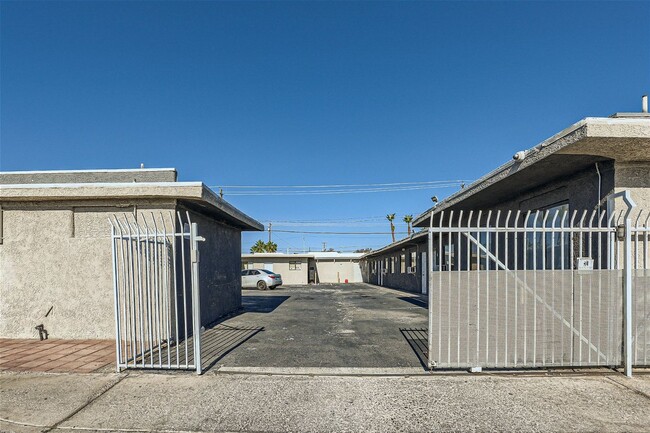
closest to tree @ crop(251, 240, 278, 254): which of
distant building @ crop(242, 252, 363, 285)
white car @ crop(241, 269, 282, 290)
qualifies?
distant building @ crop(242, 252, 363, 285)

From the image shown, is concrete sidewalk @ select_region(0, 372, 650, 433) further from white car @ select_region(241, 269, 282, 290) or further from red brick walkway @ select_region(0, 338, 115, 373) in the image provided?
white car @ select_region(241, 269, 282, 290)

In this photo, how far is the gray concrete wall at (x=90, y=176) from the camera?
28.1 ft

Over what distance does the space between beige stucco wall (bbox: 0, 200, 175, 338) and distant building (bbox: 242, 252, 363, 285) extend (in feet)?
75.6

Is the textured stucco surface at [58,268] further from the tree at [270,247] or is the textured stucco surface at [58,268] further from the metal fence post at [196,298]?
the tree at [270,247]

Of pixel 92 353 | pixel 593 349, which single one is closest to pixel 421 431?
pixel 593 349

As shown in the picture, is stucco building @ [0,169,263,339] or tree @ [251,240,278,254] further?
tree @ [251,240,278,254]

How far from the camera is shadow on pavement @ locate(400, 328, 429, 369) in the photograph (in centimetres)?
570

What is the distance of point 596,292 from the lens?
16.3ft

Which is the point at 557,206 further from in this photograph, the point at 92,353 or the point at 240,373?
the point at 92,353

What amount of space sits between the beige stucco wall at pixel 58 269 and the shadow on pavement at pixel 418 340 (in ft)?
19.0

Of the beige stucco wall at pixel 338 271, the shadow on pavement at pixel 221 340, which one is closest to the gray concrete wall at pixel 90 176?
the shadow on pavement at pixel 221 340

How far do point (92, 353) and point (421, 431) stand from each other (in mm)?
5528

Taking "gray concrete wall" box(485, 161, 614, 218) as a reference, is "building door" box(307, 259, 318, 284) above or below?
below

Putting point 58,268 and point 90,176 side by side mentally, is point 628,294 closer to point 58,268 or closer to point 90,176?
point 58,268
